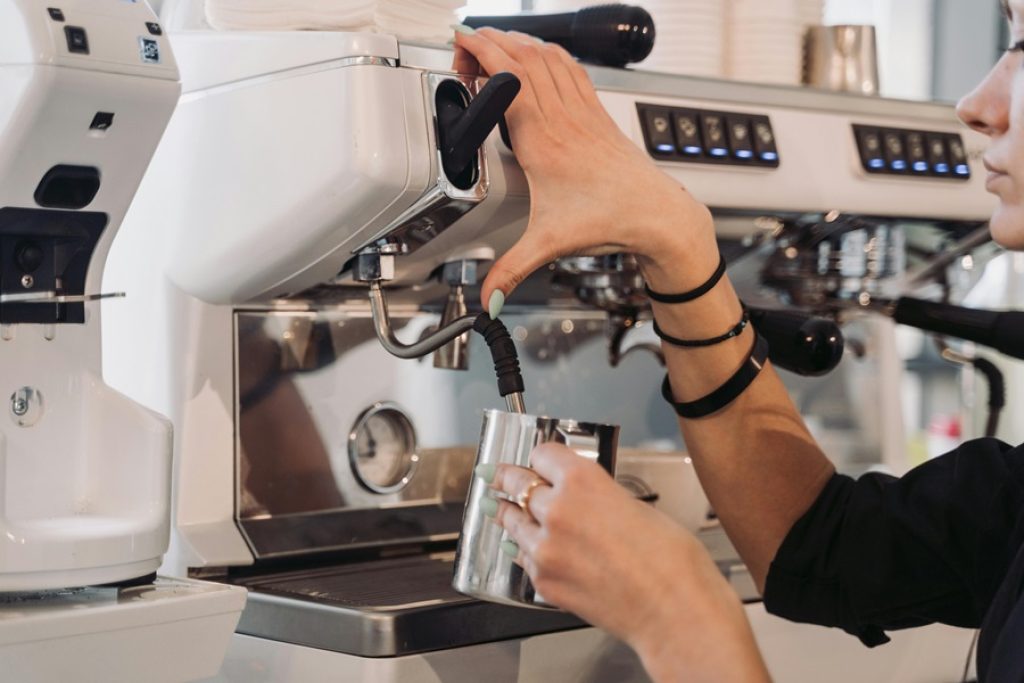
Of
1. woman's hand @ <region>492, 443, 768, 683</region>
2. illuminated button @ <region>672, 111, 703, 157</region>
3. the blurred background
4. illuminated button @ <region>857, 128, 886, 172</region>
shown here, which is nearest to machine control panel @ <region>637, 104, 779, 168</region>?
illuminated button @ <region>672, 111, 703, 157</region>

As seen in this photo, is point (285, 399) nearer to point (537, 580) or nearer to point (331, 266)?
point (331, 266)

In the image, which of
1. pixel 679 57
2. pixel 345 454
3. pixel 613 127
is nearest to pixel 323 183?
pixel 613 127

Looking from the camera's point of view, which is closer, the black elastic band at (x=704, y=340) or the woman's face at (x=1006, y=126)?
the woman's face at (x=1006, y=126)

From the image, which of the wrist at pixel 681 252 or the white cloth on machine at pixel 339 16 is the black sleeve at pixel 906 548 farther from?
the white cloth on machine at pixel 339 16

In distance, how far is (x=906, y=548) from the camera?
3.33 feet

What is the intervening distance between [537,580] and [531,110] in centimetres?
33

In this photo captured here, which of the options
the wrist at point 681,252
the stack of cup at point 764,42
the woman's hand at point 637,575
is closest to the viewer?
the woman's hand at point 637,575

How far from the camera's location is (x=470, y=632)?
2.91 ft

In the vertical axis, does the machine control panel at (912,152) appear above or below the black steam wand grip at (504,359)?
above

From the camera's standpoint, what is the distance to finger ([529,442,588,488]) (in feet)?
2.29

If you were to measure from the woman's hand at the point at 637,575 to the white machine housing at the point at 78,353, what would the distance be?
262 millimetres

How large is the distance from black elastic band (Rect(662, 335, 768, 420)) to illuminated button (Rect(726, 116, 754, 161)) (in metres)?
0.16

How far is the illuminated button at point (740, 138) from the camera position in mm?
1098

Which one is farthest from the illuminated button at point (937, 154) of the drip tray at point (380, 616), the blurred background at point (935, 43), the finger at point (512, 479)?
the blurred background at point (935, 43)
